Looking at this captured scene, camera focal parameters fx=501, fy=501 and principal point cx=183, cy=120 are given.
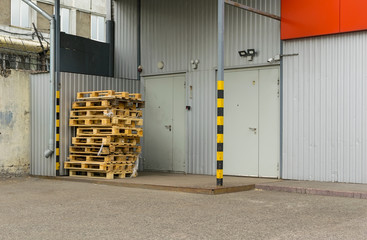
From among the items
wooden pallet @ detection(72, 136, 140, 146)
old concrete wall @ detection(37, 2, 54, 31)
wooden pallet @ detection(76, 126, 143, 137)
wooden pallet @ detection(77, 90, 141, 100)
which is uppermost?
old concrete wall @ detection(37, 2, 54, 31)

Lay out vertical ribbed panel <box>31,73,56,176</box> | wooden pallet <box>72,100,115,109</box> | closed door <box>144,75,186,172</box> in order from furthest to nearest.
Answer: closed door <box>144,75,186,172</box> → vertical ribbed panel <box>31,73,56,176</box> → wooden pallet <box>72,100,115,109</box>

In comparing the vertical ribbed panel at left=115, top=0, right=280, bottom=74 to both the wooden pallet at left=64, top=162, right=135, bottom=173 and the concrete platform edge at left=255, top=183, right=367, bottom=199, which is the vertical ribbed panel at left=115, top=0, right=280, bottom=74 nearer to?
the wooden pallet at left=64, top=162, right=135, bottom=173

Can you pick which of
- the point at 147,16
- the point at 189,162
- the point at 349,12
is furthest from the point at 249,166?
the point at 147,16

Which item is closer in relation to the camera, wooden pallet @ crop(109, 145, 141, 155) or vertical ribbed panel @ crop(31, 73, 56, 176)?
wooden pallet @ crop(109, 145, 141, 155)

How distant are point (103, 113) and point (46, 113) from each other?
2.06 meters

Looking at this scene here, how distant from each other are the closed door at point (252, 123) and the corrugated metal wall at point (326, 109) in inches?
16.9

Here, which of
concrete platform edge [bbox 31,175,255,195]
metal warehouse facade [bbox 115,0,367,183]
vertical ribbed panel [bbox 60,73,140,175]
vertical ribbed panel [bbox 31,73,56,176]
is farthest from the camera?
vertical ribbed panel [bbox 31,73,56,176]

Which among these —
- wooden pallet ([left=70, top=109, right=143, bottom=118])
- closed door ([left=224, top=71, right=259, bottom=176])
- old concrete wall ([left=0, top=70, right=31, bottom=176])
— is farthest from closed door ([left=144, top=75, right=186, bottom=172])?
old concrete wall ([left=0, top=70, right=31, bottom=176])

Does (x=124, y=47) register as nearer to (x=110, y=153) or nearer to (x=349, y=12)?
(x=110, y=153)

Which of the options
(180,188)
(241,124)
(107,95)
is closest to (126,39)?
(107,95)

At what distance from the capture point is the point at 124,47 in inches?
690

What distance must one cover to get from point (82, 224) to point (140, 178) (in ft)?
21.1

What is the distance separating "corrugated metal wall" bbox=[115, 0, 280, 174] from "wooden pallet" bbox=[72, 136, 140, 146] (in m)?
2.16

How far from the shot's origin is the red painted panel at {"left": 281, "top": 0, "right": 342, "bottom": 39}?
12.3 m
